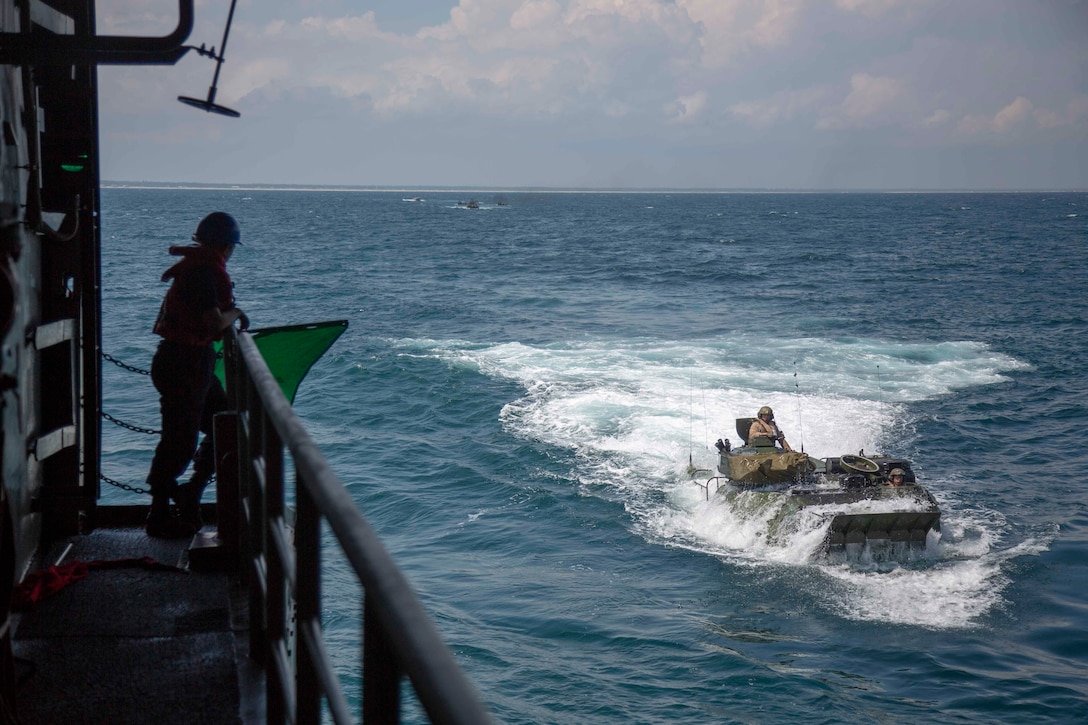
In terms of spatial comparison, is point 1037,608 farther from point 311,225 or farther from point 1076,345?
point 311,225

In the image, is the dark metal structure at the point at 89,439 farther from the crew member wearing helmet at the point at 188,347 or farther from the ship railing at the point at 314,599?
the crew member wearing helmet at the point at 188,347

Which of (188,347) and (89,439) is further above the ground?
(188,347)

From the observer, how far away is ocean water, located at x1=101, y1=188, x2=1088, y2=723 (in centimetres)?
1473

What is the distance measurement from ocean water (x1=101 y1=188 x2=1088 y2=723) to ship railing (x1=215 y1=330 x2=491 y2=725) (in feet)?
32.8

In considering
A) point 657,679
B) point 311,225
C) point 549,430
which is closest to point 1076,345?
point 549,430

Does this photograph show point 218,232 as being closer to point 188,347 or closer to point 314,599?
point 188,347

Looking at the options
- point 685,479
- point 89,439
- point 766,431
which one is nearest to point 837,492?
point 766,431

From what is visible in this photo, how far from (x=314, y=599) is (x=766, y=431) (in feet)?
62.9

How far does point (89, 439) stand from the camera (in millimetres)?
6164

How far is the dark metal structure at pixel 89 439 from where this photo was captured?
153 cm

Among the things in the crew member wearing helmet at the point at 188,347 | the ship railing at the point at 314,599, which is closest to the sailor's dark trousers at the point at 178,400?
the crew member wearing helmet at the point at 188,347

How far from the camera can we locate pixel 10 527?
2.67m

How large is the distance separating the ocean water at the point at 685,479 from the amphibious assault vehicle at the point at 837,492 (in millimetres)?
370

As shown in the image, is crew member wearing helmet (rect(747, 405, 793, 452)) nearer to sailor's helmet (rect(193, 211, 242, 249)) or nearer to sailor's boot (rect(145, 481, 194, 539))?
sailor's boot (rect(145, 481, 194, 539))
